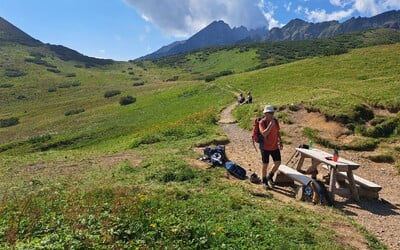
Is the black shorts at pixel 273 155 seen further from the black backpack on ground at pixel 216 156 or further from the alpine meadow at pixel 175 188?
the black backpack on ground at pixel 216 156

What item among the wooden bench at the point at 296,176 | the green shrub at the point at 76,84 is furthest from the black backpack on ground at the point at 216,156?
the green shrub at the point at 76,84

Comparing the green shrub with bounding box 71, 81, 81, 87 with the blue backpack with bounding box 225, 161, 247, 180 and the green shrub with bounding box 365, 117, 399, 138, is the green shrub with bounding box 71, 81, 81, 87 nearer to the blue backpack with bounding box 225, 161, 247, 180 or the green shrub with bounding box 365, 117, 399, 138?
the green shrub with bounding box 365, 117, 399, 138

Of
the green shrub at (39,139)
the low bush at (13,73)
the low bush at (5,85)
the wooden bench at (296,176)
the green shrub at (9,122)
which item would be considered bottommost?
the low bush at (5,85)

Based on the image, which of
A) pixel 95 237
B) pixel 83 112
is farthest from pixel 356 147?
pixel 83 112

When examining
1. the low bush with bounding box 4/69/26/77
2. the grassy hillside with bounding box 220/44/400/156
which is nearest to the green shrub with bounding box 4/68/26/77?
the low bush with bounding box 4/69/26/77

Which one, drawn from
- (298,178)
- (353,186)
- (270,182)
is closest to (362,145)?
(353,186)

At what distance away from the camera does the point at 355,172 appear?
17.5 m

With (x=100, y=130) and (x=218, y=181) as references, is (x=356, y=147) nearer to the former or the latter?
(x=218, y=181)

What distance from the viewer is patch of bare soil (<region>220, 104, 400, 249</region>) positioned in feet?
34.8

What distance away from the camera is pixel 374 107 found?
2562cm

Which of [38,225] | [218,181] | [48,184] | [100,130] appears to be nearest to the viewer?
[38,225]

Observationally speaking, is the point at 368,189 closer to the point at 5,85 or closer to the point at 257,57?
the point at 257,57

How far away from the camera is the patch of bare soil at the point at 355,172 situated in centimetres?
1062

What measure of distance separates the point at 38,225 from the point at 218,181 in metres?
7.42
